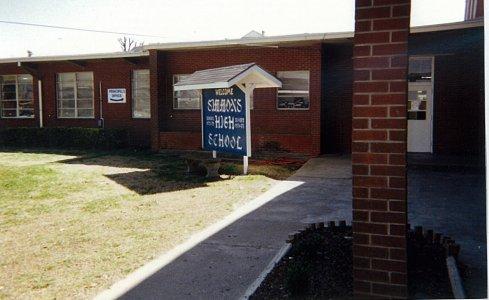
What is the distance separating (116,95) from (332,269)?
52.1ft

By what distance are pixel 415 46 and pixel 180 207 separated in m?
8.99

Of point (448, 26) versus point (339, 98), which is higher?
point (448, 26)

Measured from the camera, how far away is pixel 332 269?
394cm

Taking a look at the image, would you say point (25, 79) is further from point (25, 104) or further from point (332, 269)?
point (332, 269)

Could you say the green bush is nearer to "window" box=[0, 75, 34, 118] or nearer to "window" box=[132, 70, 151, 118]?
"window" box=[132, 70, 151, 118]

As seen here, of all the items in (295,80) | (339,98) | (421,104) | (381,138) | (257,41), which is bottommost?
(381,138)

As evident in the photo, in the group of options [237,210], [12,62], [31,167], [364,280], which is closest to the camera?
[364,280]

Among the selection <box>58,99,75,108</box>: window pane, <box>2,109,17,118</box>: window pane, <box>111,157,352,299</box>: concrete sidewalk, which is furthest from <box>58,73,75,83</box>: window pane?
<box>111,157,352,299</box>: concrete sidewalk

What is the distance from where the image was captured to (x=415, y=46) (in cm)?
1279

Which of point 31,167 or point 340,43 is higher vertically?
point 340,43

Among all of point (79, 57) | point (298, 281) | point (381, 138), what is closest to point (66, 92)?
point (79, 57)

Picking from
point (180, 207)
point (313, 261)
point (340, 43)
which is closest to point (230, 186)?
point (180, 207)

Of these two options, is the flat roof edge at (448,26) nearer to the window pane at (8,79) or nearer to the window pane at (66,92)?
the window pane at (66,92)

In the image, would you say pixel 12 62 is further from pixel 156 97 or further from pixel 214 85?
pixel 214 85
